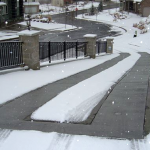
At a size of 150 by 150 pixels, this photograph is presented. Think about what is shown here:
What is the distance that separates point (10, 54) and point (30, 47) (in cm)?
87

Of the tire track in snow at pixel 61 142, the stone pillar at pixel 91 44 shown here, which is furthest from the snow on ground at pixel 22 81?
the stone pillar at pixel 91 44

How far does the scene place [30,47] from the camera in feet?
37.5

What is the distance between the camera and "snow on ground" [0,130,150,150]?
4.95 metres

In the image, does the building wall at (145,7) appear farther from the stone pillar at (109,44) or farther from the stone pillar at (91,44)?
the stone pillar at (91,44)

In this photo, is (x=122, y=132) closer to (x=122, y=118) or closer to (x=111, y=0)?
(x=122, y=118)

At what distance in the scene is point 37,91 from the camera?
8500mm

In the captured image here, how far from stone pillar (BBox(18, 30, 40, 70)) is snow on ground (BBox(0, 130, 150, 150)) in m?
6.40

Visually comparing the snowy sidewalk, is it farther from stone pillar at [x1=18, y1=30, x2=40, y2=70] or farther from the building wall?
the building wall

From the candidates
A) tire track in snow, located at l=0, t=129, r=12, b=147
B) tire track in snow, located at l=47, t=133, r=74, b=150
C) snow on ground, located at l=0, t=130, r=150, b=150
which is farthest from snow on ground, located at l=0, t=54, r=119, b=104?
tire track in snow, located at l=47, t=133, r=74, b=150

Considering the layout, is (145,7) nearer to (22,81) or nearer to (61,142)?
(22,81)

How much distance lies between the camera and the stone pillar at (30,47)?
37.1ft

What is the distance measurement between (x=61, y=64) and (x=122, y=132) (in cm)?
944

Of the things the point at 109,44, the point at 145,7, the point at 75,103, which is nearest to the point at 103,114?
the point at 75,103

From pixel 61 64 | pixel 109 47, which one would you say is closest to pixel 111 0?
pixel 109 47
